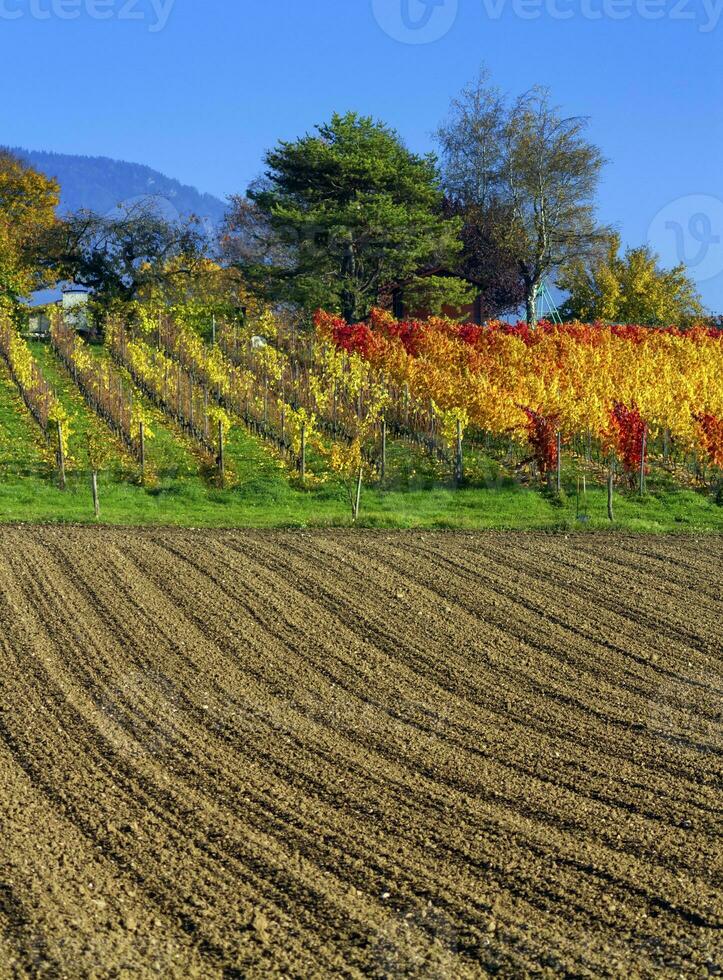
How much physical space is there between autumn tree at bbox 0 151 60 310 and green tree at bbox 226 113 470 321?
31.8ft

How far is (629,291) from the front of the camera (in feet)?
172

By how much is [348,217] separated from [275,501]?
61.8 ft

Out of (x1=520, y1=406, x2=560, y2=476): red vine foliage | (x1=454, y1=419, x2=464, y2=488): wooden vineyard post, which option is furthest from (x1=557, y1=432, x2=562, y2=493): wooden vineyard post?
(x1=454, y1=419, x2=464, y2=488): wooden vineyard post

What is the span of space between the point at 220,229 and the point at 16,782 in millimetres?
69052

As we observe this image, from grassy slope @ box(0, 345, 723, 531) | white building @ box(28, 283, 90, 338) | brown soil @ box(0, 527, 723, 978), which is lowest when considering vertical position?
brown soil @ box(0, 527, 723, 978)

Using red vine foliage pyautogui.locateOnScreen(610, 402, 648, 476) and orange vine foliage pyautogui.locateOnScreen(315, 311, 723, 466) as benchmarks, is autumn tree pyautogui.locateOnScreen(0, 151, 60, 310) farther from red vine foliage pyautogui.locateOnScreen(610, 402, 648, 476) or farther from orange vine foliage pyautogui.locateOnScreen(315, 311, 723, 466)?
red vine foliage pyautogui.locateOnScreen(610, 402, 648, 476)

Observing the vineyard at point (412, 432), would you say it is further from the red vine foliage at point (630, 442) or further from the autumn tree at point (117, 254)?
the autumn tree at point (117, 254)

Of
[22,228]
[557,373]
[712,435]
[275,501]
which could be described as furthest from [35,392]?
[22,228]

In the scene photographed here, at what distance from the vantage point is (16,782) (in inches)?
430

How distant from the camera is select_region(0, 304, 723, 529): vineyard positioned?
2488 centimetres

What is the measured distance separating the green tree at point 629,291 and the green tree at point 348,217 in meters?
10.6

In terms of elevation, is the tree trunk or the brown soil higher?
the tree trunk

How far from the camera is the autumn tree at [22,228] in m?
46.5

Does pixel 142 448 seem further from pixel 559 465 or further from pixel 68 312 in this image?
pixel 68 312
